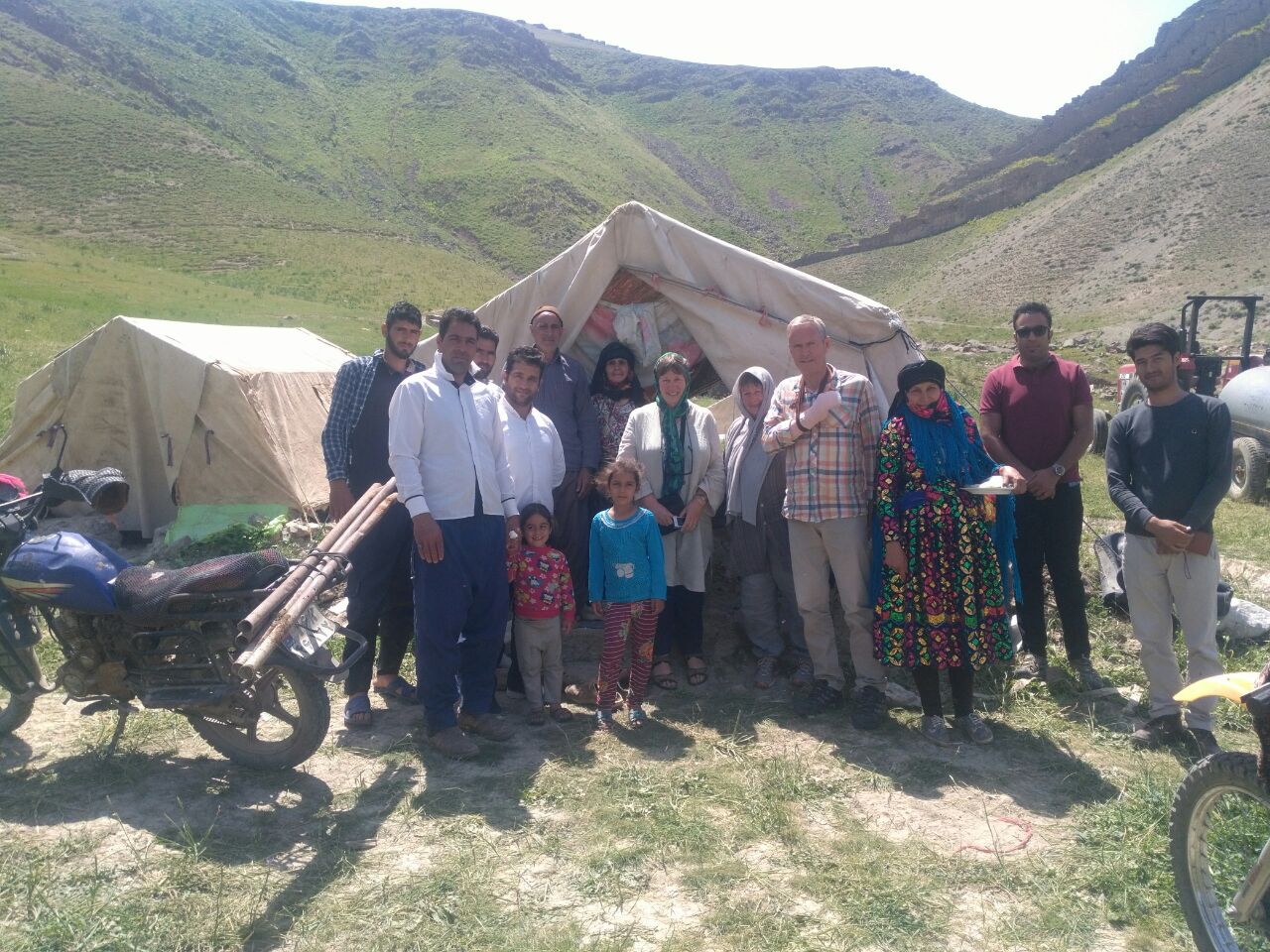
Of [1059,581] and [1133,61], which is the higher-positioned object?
[1133,61]

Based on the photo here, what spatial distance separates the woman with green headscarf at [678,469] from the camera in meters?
4.62

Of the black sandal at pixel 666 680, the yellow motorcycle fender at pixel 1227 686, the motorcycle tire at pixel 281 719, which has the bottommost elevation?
the black sandal at pixel 666 680

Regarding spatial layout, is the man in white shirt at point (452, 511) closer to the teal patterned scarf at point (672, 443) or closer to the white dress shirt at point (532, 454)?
the white dress shirt at point (532, 454)

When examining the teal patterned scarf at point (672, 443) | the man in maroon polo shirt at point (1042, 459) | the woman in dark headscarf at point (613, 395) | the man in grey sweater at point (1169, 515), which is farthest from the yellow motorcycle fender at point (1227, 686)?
the woman in dark headscarf at point (613, 395)

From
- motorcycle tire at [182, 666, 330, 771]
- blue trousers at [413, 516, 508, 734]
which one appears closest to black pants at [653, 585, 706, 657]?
blue trousers at [413, 516, 508, 734]

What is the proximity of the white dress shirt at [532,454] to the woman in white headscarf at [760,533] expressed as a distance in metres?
0.96

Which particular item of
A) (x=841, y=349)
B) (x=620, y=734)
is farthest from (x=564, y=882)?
(x=841, y=349)

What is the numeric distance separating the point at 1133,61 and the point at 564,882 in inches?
3092

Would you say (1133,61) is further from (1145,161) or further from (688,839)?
(688,839)

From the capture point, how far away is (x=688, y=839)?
3197mm

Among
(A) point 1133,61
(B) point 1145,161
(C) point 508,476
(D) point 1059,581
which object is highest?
(A) point 1133,61

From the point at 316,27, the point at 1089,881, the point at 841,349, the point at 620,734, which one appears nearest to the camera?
the point at 1089,881

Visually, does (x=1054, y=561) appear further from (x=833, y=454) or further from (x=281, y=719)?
(x=281, y=719)

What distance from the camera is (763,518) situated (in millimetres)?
4688
